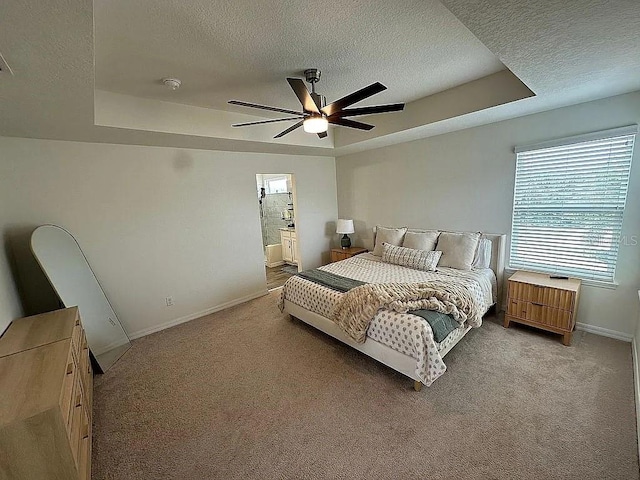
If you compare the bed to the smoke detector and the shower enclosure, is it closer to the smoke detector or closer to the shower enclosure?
the smoke detector

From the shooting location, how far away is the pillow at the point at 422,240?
3.64 metres

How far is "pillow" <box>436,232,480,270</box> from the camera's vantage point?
129 inches

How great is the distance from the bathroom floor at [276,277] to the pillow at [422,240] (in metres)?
2.43

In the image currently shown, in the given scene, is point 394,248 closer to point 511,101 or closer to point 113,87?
point 511,101

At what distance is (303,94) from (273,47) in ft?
1.25

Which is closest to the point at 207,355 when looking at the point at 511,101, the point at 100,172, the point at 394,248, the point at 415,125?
the point at 100,172

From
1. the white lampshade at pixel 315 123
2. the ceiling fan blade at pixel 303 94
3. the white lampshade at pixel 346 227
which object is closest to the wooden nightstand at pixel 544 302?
the white lampshade at pixel 346 227

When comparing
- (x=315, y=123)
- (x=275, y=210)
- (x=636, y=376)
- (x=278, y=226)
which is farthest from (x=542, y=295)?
(x=275, y=210)

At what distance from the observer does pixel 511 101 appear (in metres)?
2.48

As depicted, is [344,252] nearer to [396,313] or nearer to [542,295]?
[396,313]

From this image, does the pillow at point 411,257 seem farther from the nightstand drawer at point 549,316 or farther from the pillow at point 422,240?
the nightstand drawer at point 549,316

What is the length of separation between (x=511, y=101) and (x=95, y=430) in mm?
4414

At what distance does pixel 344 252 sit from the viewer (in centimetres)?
477

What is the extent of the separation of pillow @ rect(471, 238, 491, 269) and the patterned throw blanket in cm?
89
